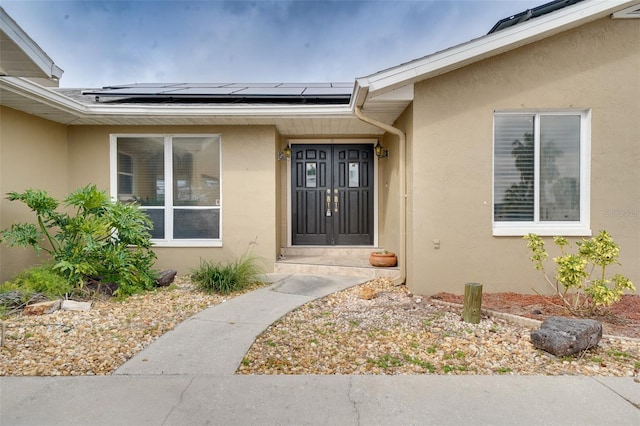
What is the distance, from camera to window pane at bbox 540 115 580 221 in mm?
5172

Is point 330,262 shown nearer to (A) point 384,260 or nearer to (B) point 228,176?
(A) point 384,260

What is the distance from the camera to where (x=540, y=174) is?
5188mm

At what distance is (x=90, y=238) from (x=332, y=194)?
463cm

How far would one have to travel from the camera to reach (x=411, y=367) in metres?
3.08

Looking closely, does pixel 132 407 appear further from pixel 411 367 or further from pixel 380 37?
pixel 380 37

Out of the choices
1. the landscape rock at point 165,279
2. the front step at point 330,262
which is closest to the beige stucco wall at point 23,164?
the landscape rock at point 165,279

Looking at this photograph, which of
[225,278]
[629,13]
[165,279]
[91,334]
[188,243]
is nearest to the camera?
[91,334]

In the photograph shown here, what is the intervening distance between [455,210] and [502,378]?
2736 millimetres

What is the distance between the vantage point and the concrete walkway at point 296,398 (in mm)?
2342

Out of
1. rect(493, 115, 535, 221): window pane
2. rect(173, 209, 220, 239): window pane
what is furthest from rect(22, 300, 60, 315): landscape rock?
rect(493, 115, 535, 221): window pane

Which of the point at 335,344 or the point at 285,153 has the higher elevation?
the point at 285,153

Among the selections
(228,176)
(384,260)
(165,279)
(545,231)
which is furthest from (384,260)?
(165,279)

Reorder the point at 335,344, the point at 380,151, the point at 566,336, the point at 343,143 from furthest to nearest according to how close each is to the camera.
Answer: the point at 343,143 < the point at 380,151 < the point at 335,344 < the point at 566,336

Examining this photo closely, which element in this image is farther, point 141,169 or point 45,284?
point 141,169
